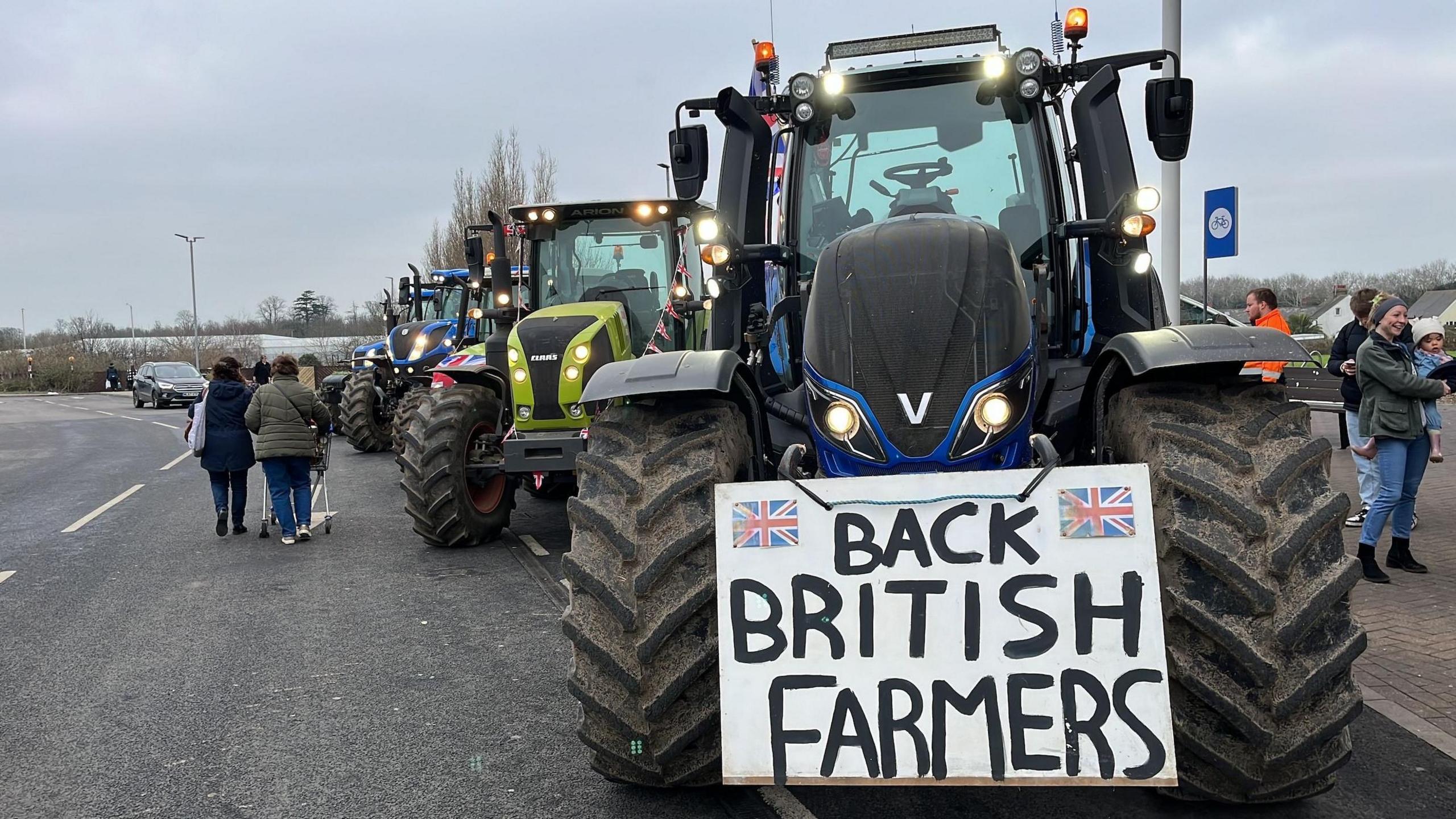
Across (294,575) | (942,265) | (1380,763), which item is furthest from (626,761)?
(294,575)

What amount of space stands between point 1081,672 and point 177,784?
3.27m

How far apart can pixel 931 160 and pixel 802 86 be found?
24.6 inches

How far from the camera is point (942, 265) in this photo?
3.37 metres

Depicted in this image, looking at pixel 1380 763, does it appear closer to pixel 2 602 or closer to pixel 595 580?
pixel 595 580

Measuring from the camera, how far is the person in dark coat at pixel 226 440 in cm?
1016

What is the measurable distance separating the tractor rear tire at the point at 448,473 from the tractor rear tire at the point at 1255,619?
21.1 ft

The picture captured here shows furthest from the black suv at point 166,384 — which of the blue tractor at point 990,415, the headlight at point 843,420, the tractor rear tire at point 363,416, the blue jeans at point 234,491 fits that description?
the headlight at point 843,420

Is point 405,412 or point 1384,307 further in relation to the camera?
point 405,412

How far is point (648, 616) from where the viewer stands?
313cm

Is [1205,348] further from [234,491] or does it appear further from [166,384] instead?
[166,384]

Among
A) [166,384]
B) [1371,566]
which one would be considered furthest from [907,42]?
[166,384]

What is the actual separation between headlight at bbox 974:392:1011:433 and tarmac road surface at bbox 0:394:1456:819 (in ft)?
4.07

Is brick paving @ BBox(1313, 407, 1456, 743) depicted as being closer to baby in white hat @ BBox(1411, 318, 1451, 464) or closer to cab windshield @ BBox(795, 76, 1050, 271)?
baby in white hat @ BBox(1411, 318, 1451, 464)

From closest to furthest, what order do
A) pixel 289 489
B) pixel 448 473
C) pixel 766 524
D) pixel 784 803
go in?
pixel 766 524 → pixel 784 803 → pixel 448 473 → pixel 289 489
